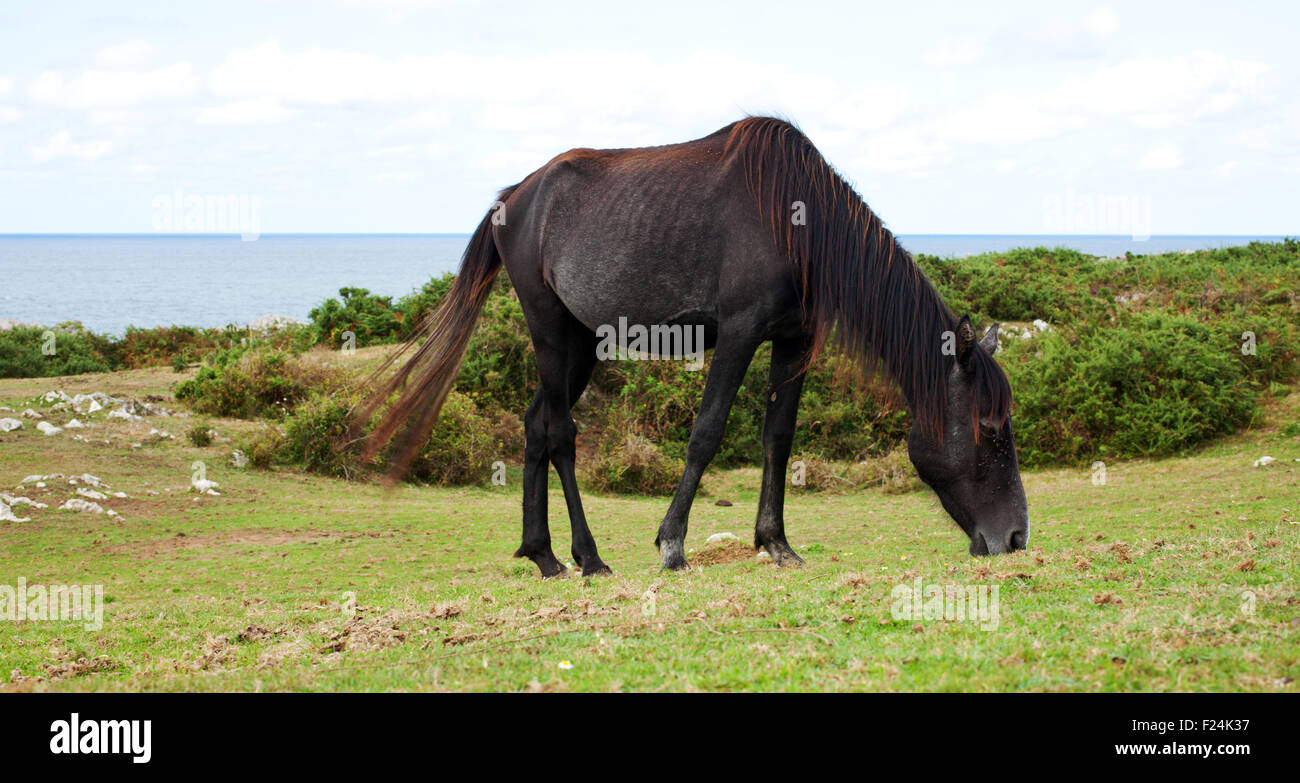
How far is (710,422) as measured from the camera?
657 cm

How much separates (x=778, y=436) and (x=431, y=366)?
9.20 ft

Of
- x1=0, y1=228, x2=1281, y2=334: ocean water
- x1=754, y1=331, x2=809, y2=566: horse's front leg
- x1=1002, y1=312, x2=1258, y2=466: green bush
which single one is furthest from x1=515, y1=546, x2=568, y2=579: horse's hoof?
x1=0, y1=228, x2=1281, y2=334: ocean water

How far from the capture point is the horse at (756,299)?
6.20 metres

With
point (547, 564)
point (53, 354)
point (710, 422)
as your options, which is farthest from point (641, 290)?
point (53, 354)

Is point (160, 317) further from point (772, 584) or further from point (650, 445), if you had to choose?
point (772, 584)

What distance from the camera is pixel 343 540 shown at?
32.0 ft

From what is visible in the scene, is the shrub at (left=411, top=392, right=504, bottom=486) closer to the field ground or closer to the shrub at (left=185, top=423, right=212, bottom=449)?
the field ground

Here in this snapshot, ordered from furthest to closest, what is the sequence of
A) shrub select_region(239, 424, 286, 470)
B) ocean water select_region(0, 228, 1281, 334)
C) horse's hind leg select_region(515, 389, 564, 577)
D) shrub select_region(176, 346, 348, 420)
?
ocean water select_region(0, 228, 1281, 334) < shrub select_region(176, 346, 348, 420) < shrub select_region(239, 424, 286, 470) < horse's hind leg select_region(515, 389, 564, 577)

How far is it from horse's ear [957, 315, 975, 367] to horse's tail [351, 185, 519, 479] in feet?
12.2

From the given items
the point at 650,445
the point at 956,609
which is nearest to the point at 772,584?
the point at 956,609

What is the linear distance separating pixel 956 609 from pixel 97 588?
6.06 meters

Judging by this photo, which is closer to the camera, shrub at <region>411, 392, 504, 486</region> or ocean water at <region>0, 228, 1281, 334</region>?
shrub at <region>411, 392, 504, 486</region>

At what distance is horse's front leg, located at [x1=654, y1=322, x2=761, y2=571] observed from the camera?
6332 mm

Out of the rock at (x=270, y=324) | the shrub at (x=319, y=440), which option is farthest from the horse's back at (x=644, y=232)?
the rock at (x=270, y=324)
